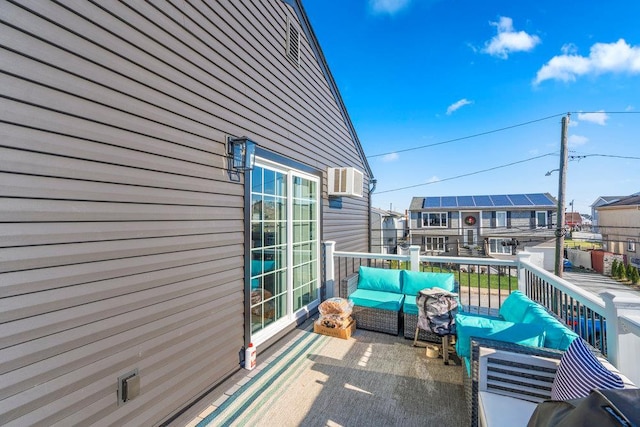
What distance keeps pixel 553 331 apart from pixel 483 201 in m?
22.9

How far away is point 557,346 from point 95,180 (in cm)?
326

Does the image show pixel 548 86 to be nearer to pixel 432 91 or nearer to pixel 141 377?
pixel 432 91

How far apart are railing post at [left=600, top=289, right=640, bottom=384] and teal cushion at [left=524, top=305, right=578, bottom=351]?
207 mm

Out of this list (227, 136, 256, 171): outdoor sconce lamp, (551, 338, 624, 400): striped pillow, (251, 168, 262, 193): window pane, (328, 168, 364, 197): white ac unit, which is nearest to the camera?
(551, 338, 624, 400): striped pillow

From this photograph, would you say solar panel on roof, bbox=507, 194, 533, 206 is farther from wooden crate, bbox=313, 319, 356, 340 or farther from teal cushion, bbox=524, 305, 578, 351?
teal cushion, bbox=524, 305, 578, 351

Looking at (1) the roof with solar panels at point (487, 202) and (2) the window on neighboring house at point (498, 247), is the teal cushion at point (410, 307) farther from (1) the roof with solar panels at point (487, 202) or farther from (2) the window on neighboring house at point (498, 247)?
(2) the window on neighboring house at point (498, 247)

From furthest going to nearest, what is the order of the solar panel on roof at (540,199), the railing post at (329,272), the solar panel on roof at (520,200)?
1. the solar panel on roof at (520,200)
2. the solar panel on roof at (540,199)
3. the railing post at (329,272)

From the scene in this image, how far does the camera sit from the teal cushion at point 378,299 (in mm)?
3559

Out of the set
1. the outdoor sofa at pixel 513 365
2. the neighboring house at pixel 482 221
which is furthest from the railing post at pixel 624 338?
the neighboring house at pixel 482 221

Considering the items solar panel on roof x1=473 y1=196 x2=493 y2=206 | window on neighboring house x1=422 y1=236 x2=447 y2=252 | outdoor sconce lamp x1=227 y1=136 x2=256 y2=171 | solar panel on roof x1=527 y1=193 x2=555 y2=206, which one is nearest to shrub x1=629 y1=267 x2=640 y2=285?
solar panel on roof x1=527 y1=193 x2=555 y2=206

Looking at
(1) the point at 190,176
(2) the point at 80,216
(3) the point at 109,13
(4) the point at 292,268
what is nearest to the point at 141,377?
(2) the point at 80,216

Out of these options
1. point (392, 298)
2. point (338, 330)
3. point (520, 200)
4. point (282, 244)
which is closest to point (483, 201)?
point (520, 200)

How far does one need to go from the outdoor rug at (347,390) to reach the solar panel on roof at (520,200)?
22239 millimetres

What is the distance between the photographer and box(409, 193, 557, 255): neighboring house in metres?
19.9
